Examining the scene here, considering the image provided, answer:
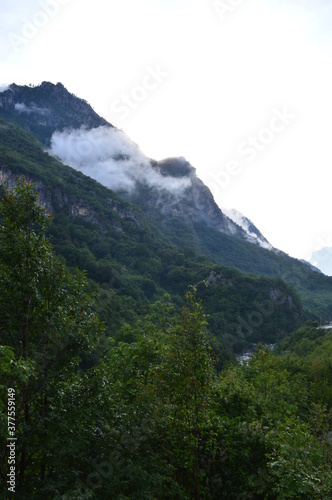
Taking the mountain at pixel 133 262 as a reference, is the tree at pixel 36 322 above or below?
below

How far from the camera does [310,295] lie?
195125 mm

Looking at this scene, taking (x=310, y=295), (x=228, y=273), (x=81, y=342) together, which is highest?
(x=310, y=295)

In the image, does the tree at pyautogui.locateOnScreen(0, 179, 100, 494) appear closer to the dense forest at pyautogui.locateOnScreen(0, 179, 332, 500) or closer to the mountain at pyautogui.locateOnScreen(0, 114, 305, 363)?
the dense forest at pyautogui.locateOnScreen(0, 179, 332, 500)

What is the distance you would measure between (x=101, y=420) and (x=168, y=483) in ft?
11.1

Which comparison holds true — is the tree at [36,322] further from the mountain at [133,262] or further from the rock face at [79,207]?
A: the rock face at [79,207]

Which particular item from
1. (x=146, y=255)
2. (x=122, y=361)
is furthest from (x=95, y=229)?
(x=122, y=361)

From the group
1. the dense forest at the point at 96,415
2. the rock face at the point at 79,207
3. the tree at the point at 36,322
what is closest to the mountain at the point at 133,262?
the rock face at the point at 79,207

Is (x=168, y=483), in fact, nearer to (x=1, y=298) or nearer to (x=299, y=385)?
(x=1, y=298)

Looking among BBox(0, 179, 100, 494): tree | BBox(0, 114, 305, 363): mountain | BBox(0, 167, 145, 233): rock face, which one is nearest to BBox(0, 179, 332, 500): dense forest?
BBox(0, 179, 100, 494): tree

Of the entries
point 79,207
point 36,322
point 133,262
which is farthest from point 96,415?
point 79,207

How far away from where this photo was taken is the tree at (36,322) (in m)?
7.62

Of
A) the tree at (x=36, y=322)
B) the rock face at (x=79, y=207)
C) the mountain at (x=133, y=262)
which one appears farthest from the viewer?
the rock face at (x=79, y=207)

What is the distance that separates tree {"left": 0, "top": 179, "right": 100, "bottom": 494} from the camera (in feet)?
25.0

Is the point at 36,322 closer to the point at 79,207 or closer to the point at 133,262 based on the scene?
the point at 133,262
